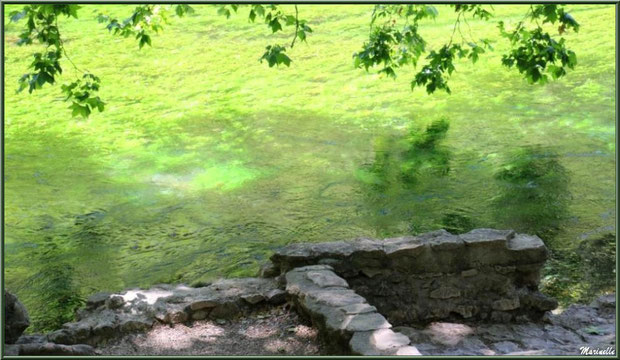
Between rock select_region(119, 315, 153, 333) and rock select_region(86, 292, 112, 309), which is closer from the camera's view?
rock select_region(119, 315, 153, 333)

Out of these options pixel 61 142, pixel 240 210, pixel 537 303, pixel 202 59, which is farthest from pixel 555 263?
pixel 202 59

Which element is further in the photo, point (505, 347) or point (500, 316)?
point (500, 316)

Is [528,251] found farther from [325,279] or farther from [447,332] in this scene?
[325,279]

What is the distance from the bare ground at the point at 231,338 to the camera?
4738mm

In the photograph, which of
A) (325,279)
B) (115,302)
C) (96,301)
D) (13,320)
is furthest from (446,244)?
(13,320)

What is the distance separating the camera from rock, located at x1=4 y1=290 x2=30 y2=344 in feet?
14.7

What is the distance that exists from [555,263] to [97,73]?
9.05 metres

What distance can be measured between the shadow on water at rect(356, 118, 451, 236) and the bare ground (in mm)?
2516

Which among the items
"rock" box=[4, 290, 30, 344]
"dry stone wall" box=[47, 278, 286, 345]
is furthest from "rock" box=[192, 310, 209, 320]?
"rock" box=[4, 290, 30, 344]

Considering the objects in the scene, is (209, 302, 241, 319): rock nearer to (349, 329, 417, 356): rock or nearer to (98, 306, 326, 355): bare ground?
(98, 306, 326, 355): bare ground

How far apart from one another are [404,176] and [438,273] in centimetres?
361

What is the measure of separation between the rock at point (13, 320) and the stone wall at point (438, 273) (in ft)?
5.53

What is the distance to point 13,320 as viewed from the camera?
4.53 m

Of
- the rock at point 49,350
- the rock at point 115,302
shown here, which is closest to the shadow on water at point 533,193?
the rock at point 115,302
